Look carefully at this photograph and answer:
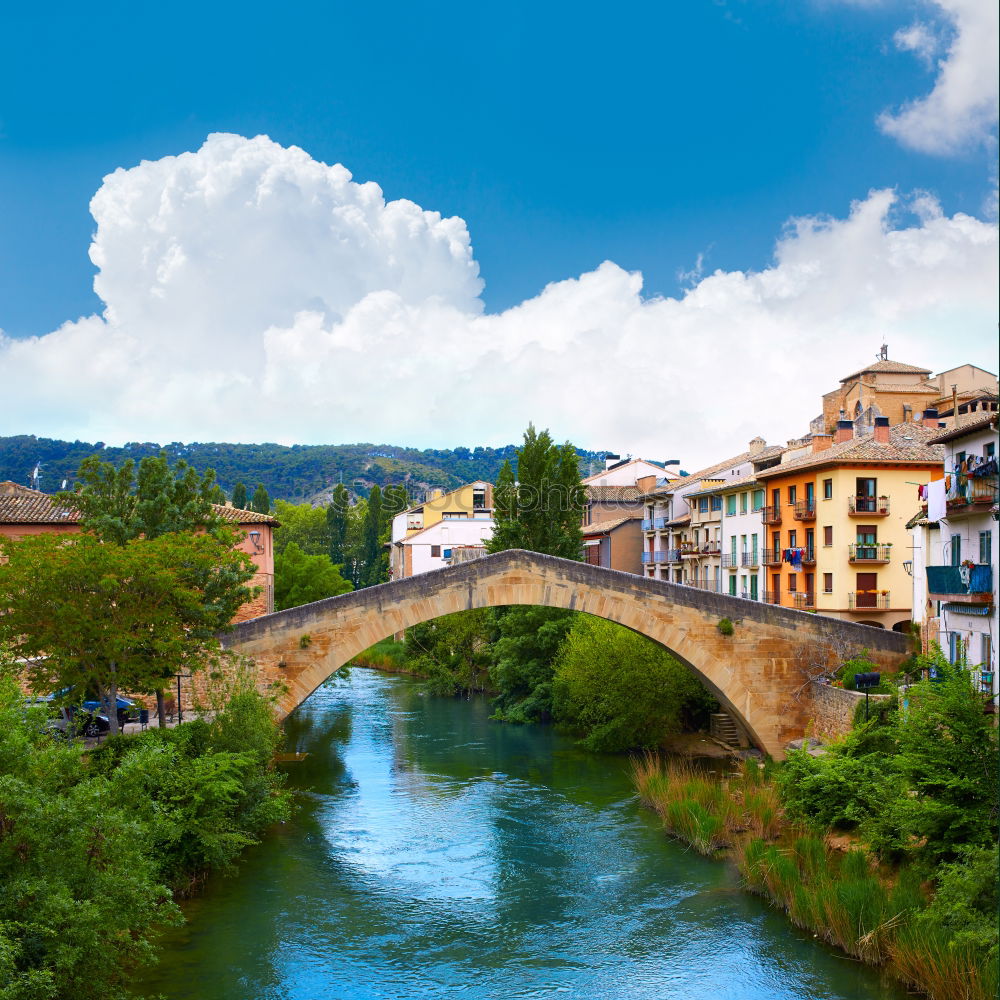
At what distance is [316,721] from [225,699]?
13824 mm

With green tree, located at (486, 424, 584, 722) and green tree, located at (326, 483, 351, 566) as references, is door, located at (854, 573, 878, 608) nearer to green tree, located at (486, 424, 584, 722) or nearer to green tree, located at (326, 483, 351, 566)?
green tree, located at (486, 424, 584, 722)

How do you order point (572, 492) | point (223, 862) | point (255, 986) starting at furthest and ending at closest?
point (572, 492), point (223, 862), point (255, 986)

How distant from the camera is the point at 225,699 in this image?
2072 centimetres

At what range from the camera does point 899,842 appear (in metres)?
14.8

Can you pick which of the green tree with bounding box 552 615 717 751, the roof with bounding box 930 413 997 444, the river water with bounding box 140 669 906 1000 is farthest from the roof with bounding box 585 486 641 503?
the roof with bounding box 930 413 997 444

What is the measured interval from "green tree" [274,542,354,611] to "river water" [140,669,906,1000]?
19.4 meters

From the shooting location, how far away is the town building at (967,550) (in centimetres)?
1791

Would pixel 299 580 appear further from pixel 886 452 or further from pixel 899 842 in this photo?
pixel 899 842

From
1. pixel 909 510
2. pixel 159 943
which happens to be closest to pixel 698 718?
pixel 909 510

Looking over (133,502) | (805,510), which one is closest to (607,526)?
(805,510)

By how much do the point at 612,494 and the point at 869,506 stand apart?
24.0 meters

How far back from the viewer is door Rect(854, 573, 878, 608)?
104 ft

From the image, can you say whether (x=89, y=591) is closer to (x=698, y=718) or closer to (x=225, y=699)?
(x=225, y=699)

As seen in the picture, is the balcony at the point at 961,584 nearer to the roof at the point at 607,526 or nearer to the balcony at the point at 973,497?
the balcony at the point at 973,497
